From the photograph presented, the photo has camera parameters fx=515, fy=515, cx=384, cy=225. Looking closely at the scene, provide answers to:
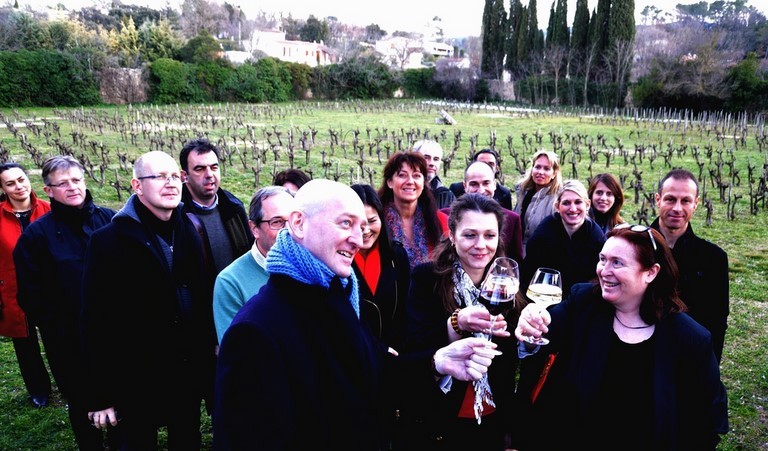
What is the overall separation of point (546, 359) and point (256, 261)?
1655mm

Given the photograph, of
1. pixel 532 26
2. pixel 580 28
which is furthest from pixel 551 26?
pixel 580 28

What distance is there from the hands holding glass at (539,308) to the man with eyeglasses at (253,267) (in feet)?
4.17

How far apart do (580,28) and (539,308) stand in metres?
51.5

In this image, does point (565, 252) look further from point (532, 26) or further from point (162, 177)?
point (532, 26)

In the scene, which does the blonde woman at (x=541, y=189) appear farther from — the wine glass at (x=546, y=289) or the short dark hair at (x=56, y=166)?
the short dark hair at (x=56, y=166)

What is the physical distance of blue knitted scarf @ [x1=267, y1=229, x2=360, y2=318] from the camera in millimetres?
1619

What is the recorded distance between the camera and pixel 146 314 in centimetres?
299

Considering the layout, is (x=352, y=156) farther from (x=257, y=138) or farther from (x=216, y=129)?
(x=216, y=129)

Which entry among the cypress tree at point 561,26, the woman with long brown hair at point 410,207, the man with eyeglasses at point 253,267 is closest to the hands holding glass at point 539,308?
the man with eyeglasses at point 253,267

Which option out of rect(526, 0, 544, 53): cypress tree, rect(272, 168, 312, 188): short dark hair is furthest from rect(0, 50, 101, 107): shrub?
rect(272, 168, 312, 188): short dark hair

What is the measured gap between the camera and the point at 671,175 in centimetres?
374

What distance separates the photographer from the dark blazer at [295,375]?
1.48 metres

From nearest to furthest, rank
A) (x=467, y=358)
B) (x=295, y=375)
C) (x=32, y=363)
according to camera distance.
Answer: (x=295, y=375) < (x=467, y=358) < (x=32, y=363)

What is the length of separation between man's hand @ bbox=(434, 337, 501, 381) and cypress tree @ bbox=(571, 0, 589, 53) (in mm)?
50980
